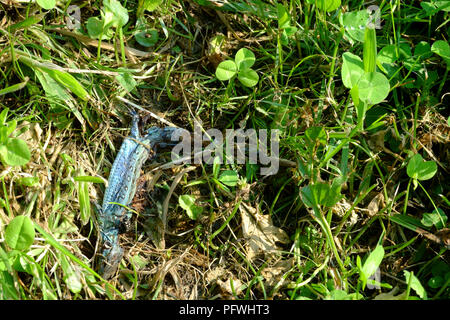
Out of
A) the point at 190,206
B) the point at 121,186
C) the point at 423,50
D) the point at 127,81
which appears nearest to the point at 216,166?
the point at 190,206

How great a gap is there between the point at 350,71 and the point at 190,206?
945 millimetres

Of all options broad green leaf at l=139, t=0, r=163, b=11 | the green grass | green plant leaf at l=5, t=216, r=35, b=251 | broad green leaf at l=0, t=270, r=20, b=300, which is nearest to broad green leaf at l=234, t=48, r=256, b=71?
the green grass

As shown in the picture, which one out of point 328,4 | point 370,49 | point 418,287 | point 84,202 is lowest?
point 418,287

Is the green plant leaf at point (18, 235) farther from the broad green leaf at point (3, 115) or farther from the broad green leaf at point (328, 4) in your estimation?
the broad green leaf at point (328, 4)

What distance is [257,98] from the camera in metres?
2.38

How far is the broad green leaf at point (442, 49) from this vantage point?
229cm

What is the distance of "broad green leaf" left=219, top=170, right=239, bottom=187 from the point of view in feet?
7.29

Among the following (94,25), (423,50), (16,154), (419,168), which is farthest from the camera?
(423,50)

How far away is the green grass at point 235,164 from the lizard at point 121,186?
48 mm

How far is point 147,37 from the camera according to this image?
96.3 inches

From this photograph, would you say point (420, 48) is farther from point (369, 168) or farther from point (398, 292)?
point (398, 292)

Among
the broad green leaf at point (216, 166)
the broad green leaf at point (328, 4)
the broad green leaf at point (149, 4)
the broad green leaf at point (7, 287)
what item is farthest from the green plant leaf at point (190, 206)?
the broad green leaf at point (328, 4)

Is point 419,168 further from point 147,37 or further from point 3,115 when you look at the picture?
point 3,115
